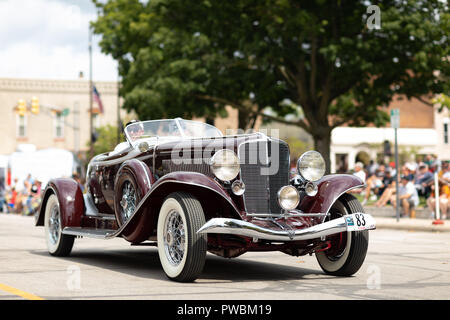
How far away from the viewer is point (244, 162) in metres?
7.55

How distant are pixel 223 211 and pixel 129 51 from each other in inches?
979

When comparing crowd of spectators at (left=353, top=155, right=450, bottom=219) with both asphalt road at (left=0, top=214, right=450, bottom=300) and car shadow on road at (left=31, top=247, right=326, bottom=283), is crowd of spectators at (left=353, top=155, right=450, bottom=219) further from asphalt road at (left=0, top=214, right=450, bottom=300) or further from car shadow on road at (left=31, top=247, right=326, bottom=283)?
car shadow on road at (left=31, top=247, right=326, bottom=283)

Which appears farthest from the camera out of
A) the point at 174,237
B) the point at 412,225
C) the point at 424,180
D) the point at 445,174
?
the point at 424,180

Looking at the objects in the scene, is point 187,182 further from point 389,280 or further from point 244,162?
point 389,280

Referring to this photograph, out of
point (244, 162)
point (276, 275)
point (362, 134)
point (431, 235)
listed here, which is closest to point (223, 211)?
point (244, 162)

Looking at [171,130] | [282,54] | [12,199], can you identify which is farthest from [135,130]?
[12,199]

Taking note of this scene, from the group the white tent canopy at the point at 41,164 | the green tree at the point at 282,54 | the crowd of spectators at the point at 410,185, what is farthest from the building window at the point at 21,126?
the crowd of spectators at the point at 410,185

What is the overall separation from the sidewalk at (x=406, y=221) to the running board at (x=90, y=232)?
8.86 metres

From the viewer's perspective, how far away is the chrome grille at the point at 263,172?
7.53m

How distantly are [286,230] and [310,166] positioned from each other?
1.10 meters

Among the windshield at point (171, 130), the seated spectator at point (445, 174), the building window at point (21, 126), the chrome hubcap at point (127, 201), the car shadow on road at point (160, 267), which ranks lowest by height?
the car shadow on road at point (160, 267)

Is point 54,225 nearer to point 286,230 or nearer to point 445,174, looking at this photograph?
point 286,230

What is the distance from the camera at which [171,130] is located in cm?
954

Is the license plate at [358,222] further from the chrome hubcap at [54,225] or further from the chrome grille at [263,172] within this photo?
the chrome hubcap at [54,225]
